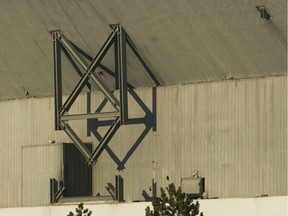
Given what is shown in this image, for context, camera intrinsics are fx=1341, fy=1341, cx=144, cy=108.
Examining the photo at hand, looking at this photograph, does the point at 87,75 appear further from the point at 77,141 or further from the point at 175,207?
the point at 175,207

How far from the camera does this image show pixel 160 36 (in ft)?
242

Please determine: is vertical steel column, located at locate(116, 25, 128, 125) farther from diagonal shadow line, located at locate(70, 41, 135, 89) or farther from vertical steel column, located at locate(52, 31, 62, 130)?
vertical steel column, located at locate(52, 31, 62, 130)

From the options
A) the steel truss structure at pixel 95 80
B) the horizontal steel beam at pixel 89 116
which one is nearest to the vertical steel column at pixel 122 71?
the steel truss structure at pixel 95 80

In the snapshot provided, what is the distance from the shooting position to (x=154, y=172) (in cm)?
7888

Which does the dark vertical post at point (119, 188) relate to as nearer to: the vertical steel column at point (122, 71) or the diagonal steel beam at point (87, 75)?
the vertical steel column at point (122, 71)

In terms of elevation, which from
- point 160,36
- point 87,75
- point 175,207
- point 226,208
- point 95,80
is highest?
point 160,36

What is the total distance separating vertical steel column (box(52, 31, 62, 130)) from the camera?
79.1 meters

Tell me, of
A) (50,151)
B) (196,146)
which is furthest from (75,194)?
(196,146)

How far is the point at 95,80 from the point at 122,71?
7.97ft

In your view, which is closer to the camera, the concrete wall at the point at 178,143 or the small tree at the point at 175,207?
the small tree at the point at 175,207

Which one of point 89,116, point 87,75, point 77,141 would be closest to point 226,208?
point 89,116

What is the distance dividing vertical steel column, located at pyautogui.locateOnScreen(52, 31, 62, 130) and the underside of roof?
0.74m

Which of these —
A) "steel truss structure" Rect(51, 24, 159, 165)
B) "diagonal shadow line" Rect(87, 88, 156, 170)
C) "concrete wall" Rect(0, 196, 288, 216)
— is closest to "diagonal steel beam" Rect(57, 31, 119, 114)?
"steel truss structure" Rect(51, 24, 159, 165)

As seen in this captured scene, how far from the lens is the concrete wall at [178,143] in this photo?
73.2 metres
